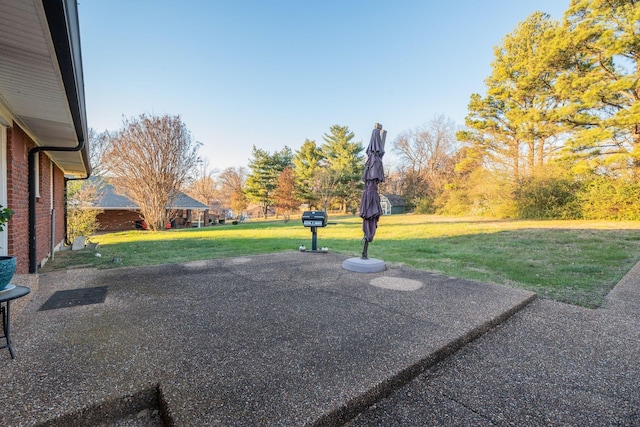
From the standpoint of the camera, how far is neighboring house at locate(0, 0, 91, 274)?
5.87 feet

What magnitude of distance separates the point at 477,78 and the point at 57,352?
24655 mm

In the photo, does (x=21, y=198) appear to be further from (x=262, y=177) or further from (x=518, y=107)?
(x=262, y=177)

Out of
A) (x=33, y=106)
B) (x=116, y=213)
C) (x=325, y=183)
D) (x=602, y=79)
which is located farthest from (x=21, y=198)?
(x=325, y=183)

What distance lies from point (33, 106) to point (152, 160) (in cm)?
1181

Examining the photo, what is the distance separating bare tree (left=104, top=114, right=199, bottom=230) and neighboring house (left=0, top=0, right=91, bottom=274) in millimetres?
7383

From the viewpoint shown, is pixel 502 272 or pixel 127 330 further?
pixel 502 272

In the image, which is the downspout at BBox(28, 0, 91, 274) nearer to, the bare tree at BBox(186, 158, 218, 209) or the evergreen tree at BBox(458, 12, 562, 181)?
the evergreen tree at BBox(458, 12, 562, 181)

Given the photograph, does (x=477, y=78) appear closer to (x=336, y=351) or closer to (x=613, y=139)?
(x=613, y=139)

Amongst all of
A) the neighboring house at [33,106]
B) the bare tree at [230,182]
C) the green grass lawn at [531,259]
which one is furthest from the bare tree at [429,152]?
the neighboring house at [33,106]

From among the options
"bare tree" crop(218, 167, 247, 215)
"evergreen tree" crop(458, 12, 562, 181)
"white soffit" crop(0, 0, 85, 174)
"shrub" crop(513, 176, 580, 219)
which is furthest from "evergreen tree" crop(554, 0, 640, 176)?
"bare tree" crop(218, 167, 247, 215)

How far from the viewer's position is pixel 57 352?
208cm

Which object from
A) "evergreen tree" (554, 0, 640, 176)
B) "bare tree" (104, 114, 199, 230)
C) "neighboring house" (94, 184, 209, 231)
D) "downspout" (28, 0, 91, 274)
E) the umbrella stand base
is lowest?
Result: the umbrella stand base

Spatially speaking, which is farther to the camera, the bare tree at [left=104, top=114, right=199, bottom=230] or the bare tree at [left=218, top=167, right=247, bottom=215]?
the bare tree at [left=218, top=167, right=247, bottom=215]

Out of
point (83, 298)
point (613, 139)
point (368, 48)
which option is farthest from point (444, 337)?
point (613, 139)
